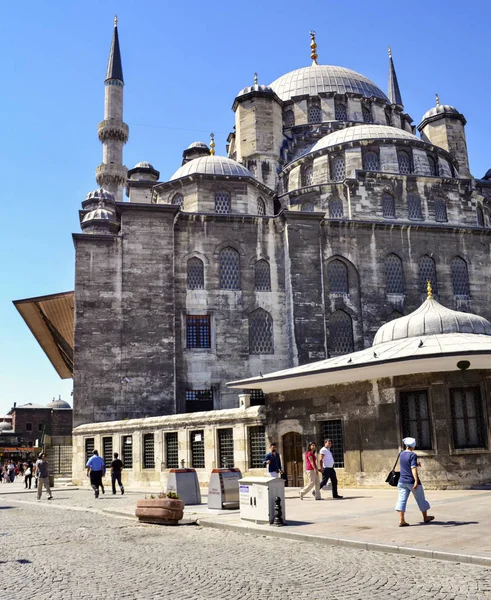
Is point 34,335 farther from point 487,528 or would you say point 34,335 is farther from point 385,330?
point 487,528

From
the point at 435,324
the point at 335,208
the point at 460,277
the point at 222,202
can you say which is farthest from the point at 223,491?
the point at 335,208

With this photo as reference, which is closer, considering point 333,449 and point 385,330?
point 333,449

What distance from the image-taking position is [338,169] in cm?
3494

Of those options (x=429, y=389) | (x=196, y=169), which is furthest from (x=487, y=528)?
(x=196, y=169)

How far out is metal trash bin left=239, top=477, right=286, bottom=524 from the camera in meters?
10.3

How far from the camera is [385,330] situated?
19.5 metres

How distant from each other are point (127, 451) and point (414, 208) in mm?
18839

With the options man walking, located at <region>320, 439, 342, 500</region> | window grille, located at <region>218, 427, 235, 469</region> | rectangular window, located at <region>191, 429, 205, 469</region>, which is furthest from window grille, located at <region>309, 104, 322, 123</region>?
man walking, located at <region>320, 439, 342, 500</region>

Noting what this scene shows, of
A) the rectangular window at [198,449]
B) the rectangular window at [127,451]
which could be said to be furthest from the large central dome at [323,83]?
the rectangular window at [198,449]

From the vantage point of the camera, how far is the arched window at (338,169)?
34.7 m

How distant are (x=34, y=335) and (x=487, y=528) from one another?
31689mm

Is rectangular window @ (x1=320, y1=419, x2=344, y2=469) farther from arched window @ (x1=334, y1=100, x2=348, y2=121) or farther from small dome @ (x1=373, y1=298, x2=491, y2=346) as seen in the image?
arched window @ (x1=334, y1=100, x2=348, y2=121)

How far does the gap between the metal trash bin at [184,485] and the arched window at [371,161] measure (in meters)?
23.8

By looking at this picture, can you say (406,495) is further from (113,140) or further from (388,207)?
(113,140)
